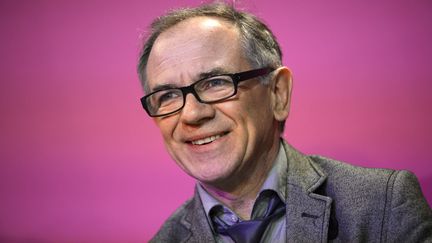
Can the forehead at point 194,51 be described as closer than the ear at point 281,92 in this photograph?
Yes

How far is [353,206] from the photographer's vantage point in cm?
167

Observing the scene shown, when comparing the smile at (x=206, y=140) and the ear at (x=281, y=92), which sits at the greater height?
the ear at (x=281, y=92)

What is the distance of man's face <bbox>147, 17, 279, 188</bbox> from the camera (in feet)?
5.41

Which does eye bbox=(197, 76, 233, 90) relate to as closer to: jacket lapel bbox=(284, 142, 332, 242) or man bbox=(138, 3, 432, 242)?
man bbox=(138, 3, 432, 242)

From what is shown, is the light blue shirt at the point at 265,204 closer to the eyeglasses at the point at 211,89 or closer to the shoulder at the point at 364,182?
the shoulder at the point at 364,182

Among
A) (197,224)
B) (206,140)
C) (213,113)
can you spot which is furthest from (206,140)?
(197,224)

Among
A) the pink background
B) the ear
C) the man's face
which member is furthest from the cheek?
the pink background

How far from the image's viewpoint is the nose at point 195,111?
1625 mm

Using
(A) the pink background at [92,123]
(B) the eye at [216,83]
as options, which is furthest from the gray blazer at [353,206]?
(A) the pink background at [92,123]

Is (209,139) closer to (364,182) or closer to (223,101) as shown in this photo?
(223,101)

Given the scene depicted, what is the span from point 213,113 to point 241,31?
0.38 metres

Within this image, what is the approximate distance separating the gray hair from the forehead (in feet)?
0.12

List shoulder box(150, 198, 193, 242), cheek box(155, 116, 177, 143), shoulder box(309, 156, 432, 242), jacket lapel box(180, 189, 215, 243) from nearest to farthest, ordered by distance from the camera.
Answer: shoulder box(309, 156, 432, 242) → cheek box(155, 116, 177, 143) → jacket lapel box(180, 189, 215, 243) → shoulder box(150, 198, 193, 242)

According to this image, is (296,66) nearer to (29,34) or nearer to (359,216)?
(359,216)
